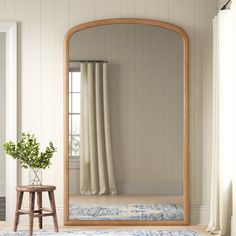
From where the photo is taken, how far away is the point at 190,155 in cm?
649

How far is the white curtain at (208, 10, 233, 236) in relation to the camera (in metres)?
5.70

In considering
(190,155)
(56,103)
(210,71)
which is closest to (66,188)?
(56,103)

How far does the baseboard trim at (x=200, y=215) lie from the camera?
21.2 feet

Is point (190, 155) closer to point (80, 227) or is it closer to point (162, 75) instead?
point (162, 75)

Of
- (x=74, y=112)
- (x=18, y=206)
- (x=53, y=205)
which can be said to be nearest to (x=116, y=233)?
(x=53, y=205)

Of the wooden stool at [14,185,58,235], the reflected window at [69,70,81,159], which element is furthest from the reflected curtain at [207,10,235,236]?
the wooden stool at [14,185,58,235]

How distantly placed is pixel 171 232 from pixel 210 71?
1744 millimetres

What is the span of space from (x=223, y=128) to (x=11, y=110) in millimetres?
2222

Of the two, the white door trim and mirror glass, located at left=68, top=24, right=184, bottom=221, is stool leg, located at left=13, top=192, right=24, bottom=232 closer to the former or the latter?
the white door trim

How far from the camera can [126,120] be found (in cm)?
643

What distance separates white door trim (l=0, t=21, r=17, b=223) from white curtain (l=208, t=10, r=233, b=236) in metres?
2.06

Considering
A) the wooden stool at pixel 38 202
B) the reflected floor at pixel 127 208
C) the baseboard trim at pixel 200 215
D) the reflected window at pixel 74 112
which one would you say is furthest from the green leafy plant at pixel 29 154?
the baseboard trim at pixel 200 215

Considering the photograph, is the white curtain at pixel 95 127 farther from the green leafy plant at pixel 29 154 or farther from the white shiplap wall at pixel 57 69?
the green leafy plant at pixel 29 154

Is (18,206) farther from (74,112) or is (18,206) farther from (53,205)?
(74,112)
